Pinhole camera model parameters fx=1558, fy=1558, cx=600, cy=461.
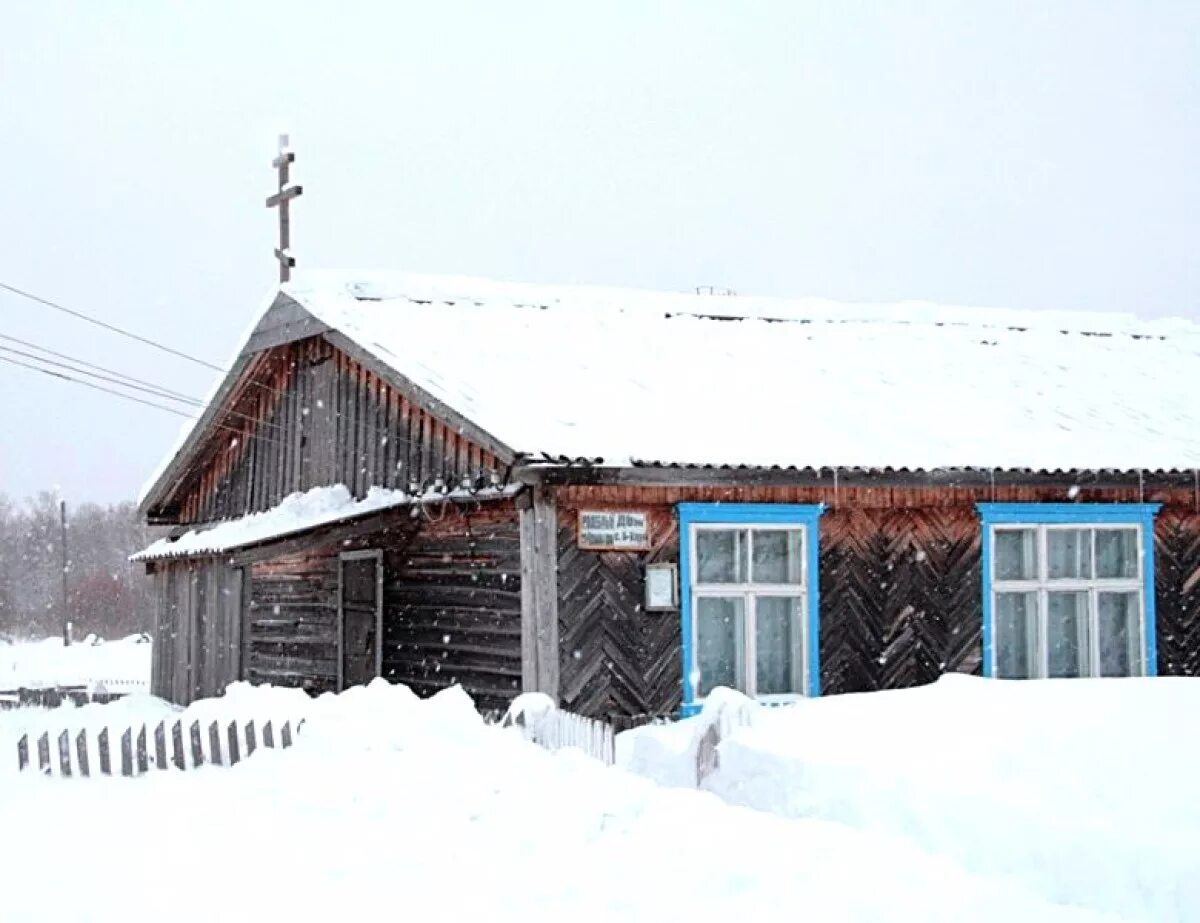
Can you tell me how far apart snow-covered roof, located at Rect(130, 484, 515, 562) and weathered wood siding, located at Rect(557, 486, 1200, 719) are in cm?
123

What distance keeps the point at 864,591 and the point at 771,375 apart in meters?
2.90

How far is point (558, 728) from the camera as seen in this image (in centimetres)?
1106

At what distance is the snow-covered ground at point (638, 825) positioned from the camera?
6.94m

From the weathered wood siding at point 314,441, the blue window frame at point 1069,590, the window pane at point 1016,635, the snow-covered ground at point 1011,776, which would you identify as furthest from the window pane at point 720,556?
the snow-covered ground at point 1011,776

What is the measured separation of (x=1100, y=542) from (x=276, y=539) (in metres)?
8.59

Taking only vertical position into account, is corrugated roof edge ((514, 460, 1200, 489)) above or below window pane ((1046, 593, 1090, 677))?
above

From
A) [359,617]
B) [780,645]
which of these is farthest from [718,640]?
[359,617]

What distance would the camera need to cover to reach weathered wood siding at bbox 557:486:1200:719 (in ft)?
44.1

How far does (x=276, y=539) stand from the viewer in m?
16.8

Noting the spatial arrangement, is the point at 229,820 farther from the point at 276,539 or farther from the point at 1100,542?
the point at 1100,542

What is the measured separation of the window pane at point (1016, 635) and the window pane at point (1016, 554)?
21cm

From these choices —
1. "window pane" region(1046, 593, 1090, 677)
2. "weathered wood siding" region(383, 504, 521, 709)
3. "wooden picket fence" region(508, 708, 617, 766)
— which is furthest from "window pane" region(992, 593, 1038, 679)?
"wooden picket fence" region(508, 708, 617, 766)

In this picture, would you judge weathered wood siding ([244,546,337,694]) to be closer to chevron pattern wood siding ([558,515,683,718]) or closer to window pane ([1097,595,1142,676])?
chevron pattern wood siding ([558,515,683,718])

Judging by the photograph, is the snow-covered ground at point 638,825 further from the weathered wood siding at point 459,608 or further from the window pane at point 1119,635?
the window pane at point 1119,635
